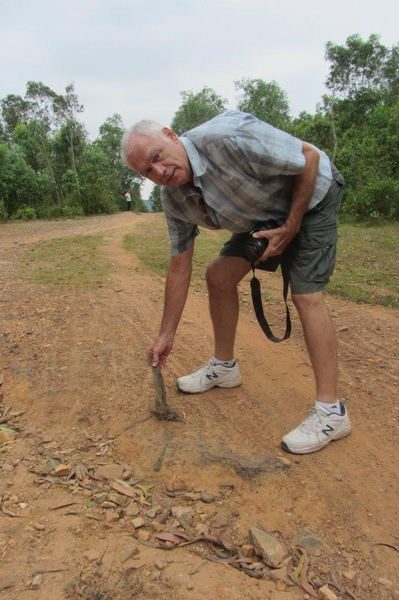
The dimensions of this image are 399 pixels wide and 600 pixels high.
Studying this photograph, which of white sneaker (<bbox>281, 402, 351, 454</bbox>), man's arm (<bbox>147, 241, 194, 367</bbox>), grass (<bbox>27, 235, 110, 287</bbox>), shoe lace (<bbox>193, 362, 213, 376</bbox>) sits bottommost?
white sneaker (<bbox>281, 402, 351, 454</bbox>)

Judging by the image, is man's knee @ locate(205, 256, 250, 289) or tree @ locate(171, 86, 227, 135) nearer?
man's knee @ locate(205, 256, 250, 289)

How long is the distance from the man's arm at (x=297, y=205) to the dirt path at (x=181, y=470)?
0.90 m

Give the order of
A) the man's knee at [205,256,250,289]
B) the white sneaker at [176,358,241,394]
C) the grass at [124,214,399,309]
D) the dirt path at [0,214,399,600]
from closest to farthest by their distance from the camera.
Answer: the dirt path at [0,214,399,600]
the man's knee at [205,256,250,289]
the white sneaker at [176,358,241,394]
the grass at [124,214,399,309]

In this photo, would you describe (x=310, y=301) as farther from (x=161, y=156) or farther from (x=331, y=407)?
(x=161, y=156)

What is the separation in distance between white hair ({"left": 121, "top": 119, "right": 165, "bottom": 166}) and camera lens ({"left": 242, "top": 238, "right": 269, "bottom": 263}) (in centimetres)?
60

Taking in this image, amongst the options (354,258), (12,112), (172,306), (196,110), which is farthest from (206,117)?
(172,306)

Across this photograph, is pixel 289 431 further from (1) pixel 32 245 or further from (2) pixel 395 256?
(1) pixel 32 245

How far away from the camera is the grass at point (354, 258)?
473 centimetres

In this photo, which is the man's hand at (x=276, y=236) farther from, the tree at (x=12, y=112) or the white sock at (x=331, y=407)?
the tree at (x=12, y=112)

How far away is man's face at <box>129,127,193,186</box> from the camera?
1.98m

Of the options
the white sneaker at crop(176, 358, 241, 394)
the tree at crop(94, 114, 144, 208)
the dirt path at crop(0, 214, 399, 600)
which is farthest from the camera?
the tree at crop(94, 114, 144, 208)

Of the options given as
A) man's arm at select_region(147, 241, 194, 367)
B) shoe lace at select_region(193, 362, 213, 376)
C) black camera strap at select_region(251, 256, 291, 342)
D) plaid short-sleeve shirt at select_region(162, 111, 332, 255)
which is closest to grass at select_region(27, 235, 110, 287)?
shoe lace at select_region(193, 362, 213, 376)

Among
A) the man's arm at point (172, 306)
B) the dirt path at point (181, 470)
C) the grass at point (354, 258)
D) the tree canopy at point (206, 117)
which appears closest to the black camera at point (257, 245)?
the man's arm at point (172, 306)

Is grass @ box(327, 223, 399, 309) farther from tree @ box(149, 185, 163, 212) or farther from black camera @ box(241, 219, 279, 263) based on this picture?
tree @ box(149, 185, 163, 212)
